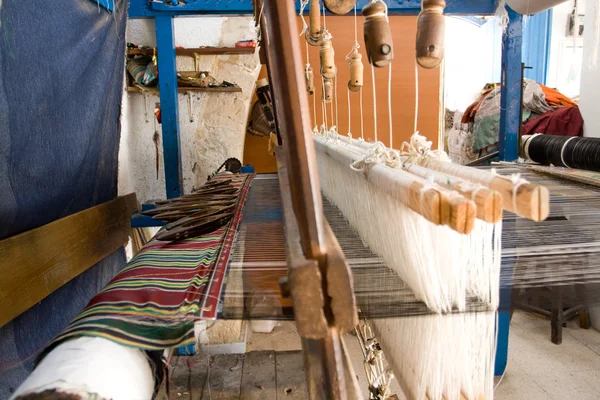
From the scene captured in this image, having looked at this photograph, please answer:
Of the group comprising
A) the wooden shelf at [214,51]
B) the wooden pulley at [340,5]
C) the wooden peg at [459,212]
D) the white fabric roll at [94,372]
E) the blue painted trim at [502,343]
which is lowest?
the blue painted trim at [502,343]

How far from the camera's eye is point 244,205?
6.37ft

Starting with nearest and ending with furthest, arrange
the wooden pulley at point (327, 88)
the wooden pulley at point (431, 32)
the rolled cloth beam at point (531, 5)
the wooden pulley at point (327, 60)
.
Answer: the wooden pulley at point (431, 32)
the wooden pulley at point (327, 60)
the wooden pulley at point (327, 88)
the rolled cloth beam at point (531, 5)

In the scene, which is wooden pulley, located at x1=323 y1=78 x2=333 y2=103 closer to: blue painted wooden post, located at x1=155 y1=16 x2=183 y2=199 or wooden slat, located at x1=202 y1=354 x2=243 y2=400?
blue painted wooden post, located at x1=155 y1=16 x2=183 y2=199

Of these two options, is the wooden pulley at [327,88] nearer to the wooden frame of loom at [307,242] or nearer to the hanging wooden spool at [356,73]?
the hanging wooden spool at [356,73]

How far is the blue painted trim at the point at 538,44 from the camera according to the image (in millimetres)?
6523

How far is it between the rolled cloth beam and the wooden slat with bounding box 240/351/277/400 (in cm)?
236

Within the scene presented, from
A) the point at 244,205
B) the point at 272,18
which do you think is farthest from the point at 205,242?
the point at 272,18

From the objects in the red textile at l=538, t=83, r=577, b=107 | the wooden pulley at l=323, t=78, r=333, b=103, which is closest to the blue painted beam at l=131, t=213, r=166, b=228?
the wooden pulley at l=323, t=78, r=333, b=103

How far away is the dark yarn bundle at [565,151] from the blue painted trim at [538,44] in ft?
14.5

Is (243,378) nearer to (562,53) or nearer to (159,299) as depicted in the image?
(159,299)

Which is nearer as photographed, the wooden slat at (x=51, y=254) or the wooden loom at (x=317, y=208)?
the wooden loom at (x=317, y=208)

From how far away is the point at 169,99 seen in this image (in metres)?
2.89

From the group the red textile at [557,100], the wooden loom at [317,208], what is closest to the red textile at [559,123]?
the red textile at [557,100]

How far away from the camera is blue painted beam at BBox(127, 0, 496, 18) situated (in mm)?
2676
